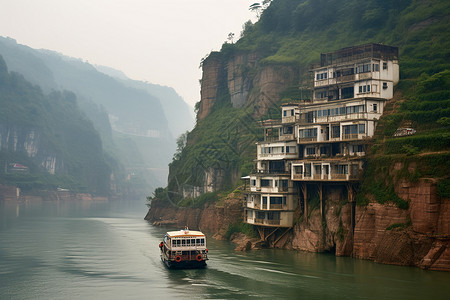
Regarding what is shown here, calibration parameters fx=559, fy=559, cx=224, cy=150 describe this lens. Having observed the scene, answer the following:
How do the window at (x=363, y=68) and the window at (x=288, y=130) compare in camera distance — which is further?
the window at (x=288, y=130)

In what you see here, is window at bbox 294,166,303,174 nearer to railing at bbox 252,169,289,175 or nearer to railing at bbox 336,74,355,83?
railing at bbox 252,169,289,175

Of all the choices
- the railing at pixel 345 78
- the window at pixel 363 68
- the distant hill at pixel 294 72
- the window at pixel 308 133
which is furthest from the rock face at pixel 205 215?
the window at pixel 363 68

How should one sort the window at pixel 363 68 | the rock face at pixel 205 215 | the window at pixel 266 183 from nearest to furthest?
the window at pixel 363 68, the window at pixel 266 183, the rock face at pixel 205 215

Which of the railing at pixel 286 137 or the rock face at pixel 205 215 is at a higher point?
the railing at pixel 286 137

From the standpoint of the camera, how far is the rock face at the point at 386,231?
5784cm

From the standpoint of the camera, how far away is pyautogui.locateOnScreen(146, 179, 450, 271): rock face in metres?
57.8

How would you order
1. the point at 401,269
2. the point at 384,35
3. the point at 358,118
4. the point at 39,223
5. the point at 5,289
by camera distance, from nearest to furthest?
the point at 5,289
the point at 401,269
the point at 358,118
the point at 384,35
the point at 39,223

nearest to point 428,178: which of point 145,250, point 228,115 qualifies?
point 145,250

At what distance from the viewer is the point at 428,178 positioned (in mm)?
59438

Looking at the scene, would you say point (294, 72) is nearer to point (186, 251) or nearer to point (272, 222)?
point (272, 222)

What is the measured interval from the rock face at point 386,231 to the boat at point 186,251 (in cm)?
1492

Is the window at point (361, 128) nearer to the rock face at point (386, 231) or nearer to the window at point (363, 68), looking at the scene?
the rock face at point (386, 231)

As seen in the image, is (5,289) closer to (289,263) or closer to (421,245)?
(289,263)

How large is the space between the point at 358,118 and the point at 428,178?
606 inches
